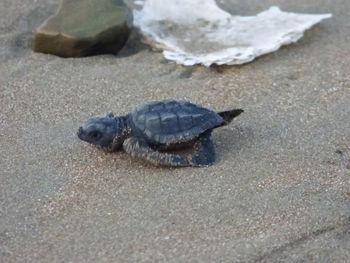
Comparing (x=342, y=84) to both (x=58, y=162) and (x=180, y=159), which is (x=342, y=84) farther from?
(x=58, y=162)

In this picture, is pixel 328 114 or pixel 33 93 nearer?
pixel 328 114

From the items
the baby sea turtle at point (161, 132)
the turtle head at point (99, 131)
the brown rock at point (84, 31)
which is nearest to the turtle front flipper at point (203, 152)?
the baby sea turtle at point (161, 132)

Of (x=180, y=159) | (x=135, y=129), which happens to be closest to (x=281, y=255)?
(x=180, y=159)

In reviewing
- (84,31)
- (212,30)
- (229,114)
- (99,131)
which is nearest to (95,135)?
(99,131)

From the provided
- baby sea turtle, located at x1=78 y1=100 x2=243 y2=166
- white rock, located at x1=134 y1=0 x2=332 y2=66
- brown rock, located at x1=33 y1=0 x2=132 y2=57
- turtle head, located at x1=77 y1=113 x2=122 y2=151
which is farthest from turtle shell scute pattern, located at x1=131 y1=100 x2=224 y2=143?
brown rock, located at x1=33 y1=0 x2=132 y2=57

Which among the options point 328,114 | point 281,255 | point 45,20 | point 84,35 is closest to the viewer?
point 281,255

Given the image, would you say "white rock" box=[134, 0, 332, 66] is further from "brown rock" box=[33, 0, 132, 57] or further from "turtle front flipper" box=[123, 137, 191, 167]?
"turtle front flipper" box=[123, 137, 191, 167]

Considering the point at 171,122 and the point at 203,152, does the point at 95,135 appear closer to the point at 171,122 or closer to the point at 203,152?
the point at 171,122
